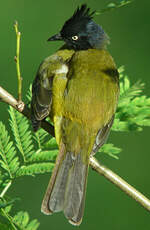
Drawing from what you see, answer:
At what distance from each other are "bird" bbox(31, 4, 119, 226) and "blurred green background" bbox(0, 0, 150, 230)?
209 cm

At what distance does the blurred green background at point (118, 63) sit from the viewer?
5.83 metres

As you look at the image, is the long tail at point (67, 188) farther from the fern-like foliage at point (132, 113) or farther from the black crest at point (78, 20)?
the black crest at point (78, 20)

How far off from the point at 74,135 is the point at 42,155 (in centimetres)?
44

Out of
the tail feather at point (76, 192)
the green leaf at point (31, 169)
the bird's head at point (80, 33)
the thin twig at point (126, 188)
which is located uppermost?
the bird's head at point (80, 33)

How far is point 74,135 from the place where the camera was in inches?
138

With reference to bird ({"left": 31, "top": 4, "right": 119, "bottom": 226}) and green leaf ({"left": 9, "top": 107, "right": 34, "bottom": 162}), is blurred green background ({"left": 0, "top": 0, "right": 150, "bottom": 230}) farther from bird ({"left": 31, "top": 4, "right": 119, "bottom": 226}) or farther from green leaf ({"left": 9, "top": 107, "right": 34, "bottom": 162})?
green leaf ({"left": 9, "top": 107, "right": 34, "bottom": 162})

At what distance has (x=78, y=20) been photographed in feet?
14.5

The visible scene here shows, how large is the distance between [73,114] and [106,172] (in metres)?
0.67

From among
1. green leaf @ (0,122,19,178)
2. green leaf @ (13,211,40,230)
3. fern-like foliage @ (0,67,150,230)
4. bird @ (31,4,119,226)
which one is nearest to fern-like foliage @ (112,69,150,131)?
fern-like foliage @ (0,67,150,230)

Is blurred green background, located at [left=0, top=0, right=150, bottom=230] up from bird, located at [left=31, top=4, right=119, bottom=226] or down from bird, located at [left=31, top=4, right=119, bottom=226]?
down

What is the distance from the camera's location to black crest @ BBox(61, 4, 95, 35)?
Answer: 4.37 m

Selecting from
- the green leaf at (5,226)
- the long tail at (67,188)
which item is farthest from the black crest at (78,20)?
the green leaf at (5,226)

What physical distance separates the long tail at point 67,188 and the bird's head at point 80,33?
1.30 meters

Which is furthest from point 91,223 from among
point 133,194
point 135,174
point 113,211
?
point 133,194
